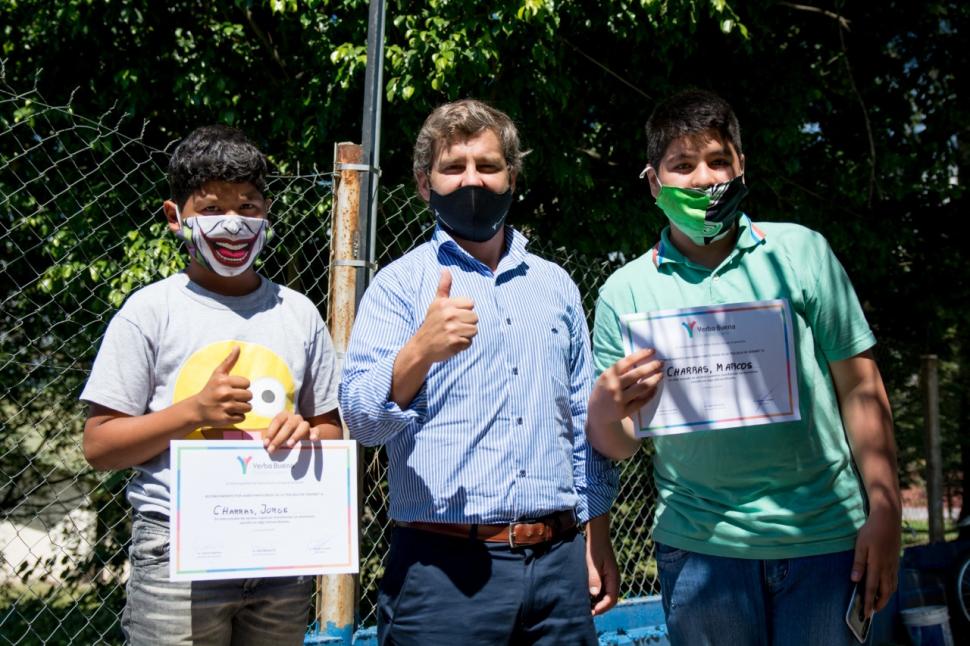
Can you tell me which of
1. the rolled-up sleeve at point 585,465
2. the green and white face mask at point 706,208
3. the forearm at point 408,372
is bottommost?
the rolled-up sleeve at point 585,465

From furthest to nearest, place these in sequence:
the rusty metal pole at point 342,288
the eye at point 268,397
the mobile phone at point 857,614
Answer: the rusty metal pole at point 342,288 → the eye at point 268,397 → the mobile phone at point 857,614

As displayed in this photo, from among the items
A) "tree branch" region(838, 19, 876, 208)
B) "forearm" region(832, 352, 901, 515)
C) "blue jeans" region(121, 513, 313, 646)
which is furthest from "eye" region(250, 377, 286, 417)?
"tree branch" region(838, 19, 876, 208)

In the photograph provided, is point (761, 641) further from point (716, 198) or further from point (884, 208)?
point (884, 208)

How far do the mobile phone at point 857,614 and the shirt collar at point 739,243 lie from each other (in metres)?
0.90

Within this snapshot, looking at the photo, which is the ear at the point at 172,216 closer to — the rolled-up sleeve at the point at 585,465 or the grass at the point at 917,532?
the rolled-up sleeve at the point at 585,465

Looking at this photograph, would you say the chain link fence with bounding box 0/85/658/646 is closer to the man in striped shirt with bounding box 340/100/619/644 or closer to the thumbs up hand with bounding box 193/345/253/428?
the man in striped shirt with bounding box 340/100/619/644

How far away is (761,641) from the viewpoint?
2.33 meters

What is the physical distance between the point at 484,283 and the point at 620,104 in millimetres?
5706

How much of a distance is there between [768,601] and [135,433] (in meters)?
1.63

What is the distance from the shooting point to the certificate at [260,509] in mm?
2287

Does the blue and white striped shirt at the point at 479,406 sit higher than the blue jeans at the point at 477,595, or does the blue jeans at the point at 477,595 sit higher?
the blue and white striped shirt at the point at 479,406

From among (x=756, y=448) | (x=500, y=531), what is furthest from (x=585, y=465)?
(x=756, y=448)

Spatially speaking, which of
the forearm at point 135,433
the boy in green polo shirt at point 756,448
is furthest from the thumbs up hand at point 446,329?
the forearm at point 135,433

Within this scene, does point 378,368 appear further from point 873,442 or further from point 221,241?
point 873,442
